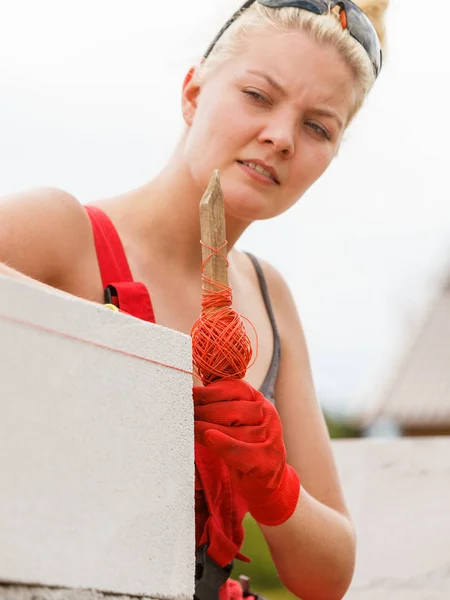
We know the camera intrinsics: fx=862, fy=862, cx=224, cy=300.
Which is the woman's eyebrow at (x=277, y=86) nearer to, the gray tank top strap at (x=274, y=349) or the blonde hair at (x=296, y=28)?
the blonde hair at (x=296, y=28)

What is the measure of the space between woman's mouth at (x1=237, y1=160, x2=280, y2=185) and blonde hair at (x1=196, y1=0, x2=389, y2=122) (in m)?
0.29

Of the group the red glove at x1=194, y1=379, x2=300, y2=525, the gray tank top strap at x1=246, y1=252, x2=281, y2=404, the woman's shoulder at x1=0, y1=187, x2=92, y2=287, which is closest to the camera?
the red glove at x1=194, y1=379, x2=300, y2=525

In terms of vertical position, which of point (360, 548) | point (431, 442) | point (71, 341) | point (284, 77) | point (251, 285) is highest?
point (284, 77)

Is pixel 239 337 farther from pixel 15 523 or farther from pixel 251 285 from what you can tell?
pixel 251 285

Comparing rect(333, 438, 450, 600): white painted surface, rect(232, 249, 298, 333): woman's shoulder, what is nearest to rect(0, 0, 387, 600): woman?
rect(232, 249, 298, 333): woman's shoulder

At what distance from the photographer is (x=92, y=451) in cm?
Result: 111

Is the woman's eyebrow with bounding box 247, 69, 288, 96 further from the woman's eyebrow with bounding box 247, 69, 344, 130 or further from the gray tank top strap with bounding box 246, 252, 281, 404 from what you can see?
the gray tank top strap with bounding box 246, 252, 281, 404

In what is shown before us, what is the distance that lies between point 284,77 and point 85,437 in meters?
1.17

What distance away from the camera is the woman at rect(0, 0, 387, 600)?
1841 millimetres

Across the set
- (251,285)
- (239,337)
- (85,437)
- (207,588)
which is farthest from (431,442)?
(85,437)

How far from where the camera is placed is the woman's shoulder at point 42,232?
5.81 ft

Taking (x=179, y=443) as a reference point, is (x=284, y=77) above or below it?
above

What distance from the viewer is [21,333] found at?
1035mm

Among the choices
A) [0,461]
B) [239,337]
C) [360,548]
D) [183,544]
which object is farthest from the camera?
[360,548]
